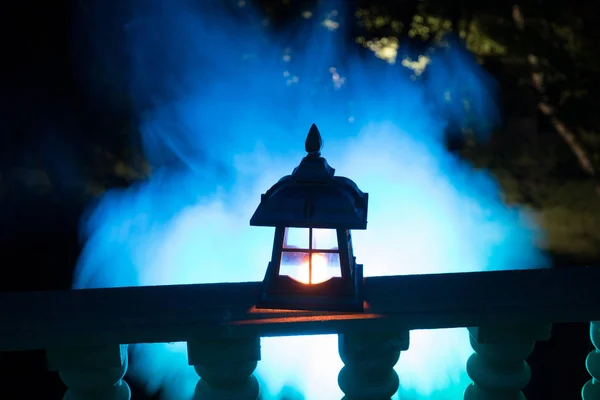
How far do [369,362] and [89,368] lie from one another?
0.71 m

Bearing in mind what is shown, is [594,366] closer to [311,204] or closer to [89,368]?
[311,204]

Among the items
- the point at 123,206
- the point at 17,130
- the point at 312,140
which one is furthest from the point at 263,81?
the point at 312,140

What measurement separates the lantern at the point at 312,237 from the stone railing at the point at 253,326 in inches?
2.1

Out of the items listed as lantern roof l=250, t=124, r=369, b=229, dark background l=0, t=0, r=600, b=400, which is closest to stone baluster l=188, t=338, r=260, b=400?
lantern roof l=250, t=124, r=369, b=229

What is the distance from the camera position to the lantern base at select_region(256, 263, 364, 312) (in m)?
1.41

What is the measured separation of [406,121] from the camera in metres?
7.48

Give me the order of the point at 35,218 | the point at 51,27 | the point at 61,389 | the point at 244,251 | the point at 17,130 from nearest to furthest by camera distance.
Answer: the point at 61,389 → the point at 244,251 → the point at 51,27 → the point at 17,130 → the point at 35,218

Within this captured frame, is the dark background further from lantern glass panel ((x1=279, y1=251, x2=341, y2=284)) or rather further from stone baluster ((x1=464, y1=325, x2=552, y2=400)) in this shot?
stone baluster ((x1=464, y1=325, x2=552, y2=400))

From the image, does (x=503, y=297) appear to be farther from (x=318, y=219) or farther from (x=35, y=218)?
(x=35, y=218)

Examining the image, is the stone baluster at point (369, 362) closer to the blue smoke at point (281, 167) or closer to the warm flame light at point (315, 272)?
the warm flame light at point (315, 272)

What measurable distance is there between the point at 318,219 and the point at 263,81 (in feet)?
22.9

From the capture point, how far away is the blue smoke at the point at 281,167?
399 cm

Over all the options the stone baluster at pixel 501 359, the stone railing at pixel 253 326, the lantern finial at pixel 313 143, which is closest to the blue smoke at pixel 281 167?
the stone baluster at pixel 501 359

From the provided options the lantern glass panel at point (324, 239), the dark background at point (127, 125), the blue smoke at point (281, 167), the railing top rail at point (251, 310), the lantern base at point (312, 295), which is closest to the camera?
the railing top rail at point (251, 310)
